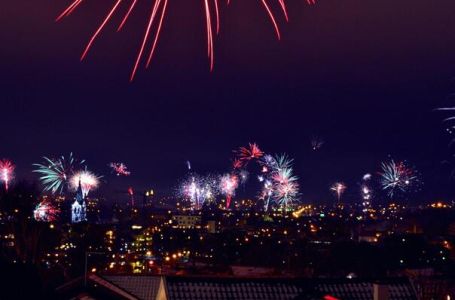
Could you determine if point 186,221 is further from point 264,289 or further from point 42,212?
point 264,289

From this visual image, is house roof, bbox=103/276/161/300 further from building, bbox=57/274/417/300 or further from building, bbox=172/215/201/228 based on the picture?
building, bbox=172/215/201/228

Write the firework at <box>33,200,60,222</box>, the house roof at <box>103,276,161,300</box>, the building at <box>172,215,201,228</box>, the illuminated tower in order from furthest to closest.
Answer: the building at <box>172,215,201,228</box>, the illuminated tower, the firework at <box>33,200,60,222</box>, the house roof at <box>103,276,161,300</box>

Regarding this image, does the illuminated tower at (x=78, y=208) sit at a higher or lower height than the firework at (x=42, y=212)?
higher

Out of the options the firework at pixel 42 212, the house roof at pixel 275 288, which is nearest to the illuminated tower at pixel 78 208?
the firework at pixel 42 212

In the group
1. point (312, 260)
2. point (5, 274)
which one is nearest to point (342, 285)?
point (5, 274)

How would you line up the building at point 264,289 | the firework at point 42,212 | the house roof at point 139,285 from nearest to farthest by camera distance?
1. the building at point 264,289
2. the house roof at point 139,285
3. the firework at point 42,212

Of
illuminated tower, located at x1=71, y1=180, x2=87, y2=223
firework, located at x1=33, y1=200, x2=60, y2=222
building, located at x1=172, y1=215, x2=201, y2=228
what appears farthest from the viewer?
building, located at x1=172, y1=215, x2=201, y2=228

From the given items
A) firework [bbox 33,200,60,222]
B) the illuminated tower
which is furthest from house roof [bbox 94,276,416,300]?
the illuminated tower

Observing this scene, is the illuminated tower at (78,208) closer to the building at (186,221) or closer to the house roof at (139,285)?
the building at (186,221)

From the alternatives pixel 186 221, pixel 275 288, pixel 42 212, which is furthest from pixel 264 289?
pixel 186 221

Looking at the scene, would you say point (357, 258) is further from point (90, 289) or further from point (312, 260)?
point (90, 289)

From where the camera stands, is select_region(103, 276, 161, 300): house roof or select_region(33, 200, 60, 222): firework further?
select_region(33, 200, 60, 222): firework
